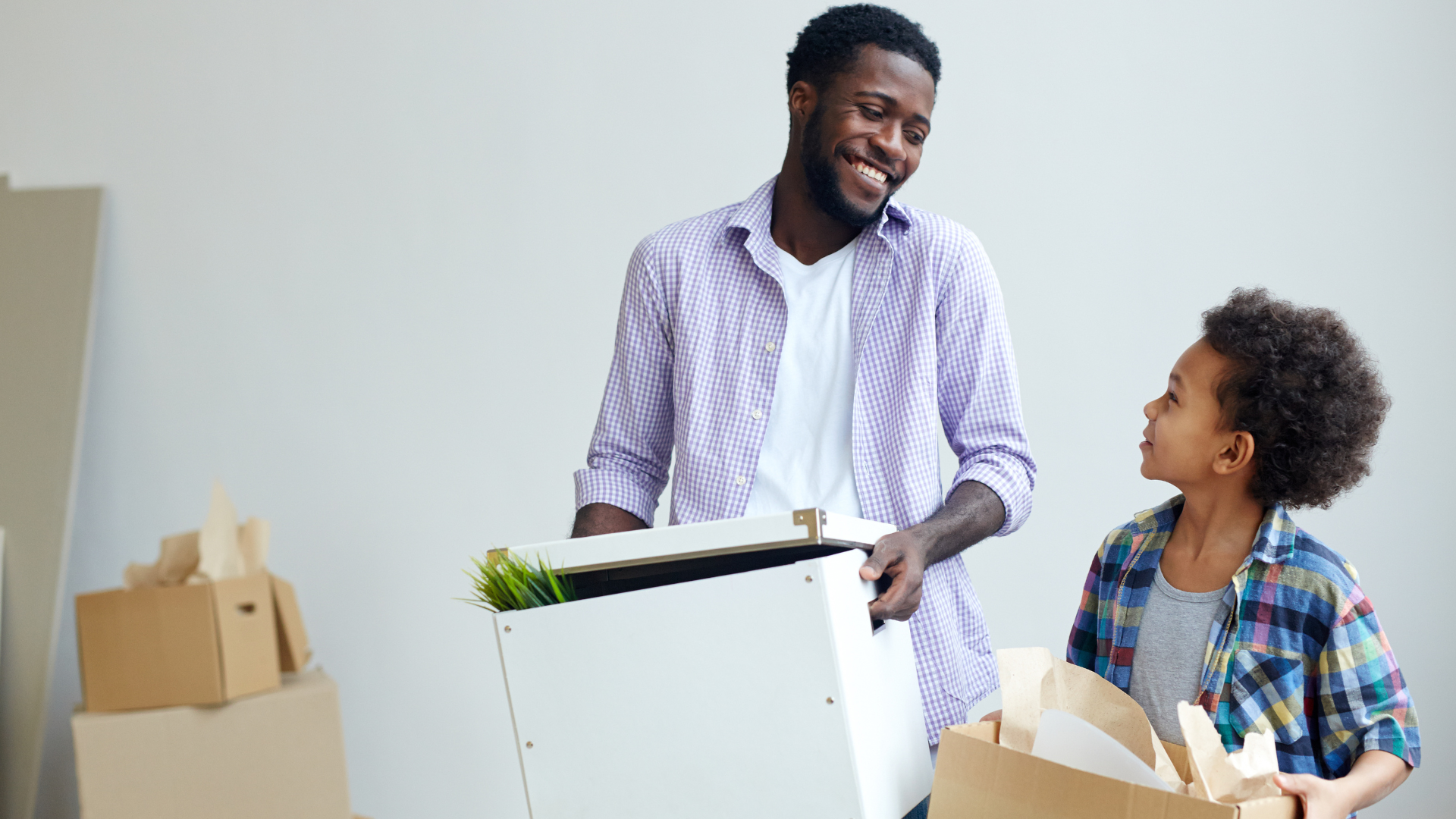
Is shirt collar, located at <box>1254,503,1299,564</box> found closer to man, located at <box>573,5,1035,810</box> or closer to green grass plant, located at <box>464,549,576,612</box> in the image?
man, located at <box>573,5,1035,810</box>

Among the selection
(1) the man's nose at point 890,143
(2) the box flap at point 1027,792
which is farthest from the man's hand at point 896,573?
(1) the man's nose at point 890,143

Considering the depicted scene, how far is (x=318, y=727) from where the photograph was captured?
81.1 inches

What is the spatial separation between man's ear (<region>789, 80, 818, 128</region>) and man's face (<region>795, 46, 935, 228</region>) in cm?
6

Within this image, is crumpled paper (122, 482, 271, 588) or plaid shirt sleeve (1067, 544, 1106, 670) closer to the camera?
plaid shirt sleeve (1067, 544, 1106, 670)

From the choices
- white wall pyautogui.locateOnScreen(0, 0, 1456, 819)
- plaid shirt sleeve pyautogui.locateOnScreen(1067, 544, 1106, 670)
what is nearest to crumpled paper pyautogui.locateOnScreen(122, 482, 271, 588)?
white wall pyautogui.locateOnScreen(0, 0, 1456, 819)

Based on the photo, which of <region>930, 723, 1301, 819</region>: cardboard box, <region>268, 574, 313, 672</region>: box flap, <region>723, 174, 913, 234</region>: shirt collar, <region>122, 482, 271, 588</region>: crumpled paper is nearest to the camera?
<region>930, 723, 1301, 819</region>: cardboard box

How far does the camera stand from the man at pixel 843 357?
1.19 m

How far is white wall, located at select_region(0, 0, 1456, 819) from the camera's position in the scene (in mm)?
1936

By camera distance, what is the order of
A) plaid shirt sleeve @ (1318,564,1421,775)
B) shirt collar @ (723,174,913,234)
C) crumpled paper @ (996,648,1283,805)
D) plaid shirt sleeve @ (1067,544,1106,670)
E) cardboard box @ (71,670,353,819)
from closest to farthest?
crumpled paper @ (996,648,1283,805) < plaid shirt sleeve @ (1318,564,1421,775) < plaid shirt sleeve @ (1067,544,1106,670) < shirt collar @ (723,174,913,234) < cardboard box @ (71,670,353,819)

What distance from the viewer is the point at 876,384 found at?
4.00 ft

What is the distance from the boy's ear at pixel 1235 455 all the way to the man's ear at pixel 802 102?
2.06 feet

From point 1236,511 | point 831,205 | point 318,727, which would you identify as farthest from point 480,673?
point 1236,511

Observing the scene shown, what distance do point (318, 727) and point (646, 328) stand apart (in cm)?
122

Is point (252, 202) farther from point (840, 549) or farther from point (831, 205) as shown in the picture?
point (840, 549)
